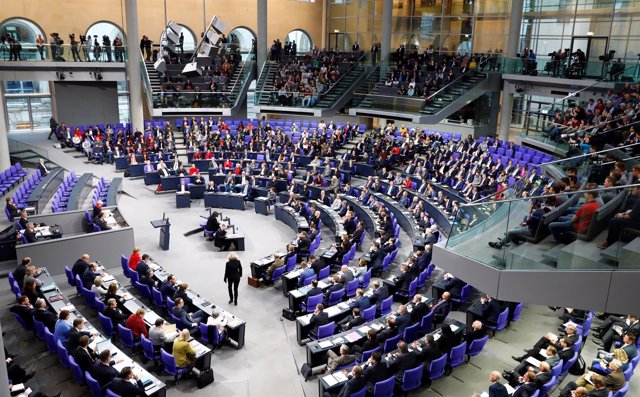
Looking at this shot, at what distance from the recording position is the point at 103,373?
27.8 ft

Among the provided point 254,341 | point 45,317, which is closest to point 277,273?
point 254,341

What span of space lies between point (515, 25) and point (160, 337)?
23.2 meters

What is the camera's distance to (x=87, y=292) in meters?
11.7

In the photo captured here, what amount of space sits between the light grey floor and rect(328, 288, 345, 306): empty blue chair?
995 millimetres

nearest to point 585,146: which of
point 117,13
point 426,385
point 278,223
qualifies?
point 426,385

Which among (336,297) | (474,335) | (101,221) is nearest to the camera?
(474,335)

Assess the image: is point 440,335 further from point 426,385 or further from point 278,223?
point 278,223

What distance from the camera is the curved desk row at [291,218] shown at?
1724 cm

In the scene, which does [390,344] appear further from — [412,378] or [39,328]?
[39,328]

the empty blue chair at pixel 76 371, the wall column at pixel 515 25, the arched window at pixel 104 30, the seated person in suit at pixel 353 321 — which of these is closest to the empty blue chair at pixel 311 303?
the seated person in suit at pixel 353 321

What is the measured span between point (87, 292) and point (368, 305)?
6115mm

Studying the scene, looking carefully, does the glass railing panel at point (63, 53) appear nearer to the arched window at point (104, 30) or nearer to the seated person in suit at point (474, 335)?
the arched window at point (104, 30)

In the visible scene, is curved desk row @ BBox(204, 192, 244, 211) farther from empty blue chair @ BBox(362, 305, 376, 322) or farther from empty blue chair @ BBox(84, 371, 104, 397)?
empty blue chair @ BBox(84, 371, 104, 397)

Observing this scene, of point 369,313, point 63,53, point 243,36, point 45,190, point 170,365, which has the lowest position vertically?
point 170,365
